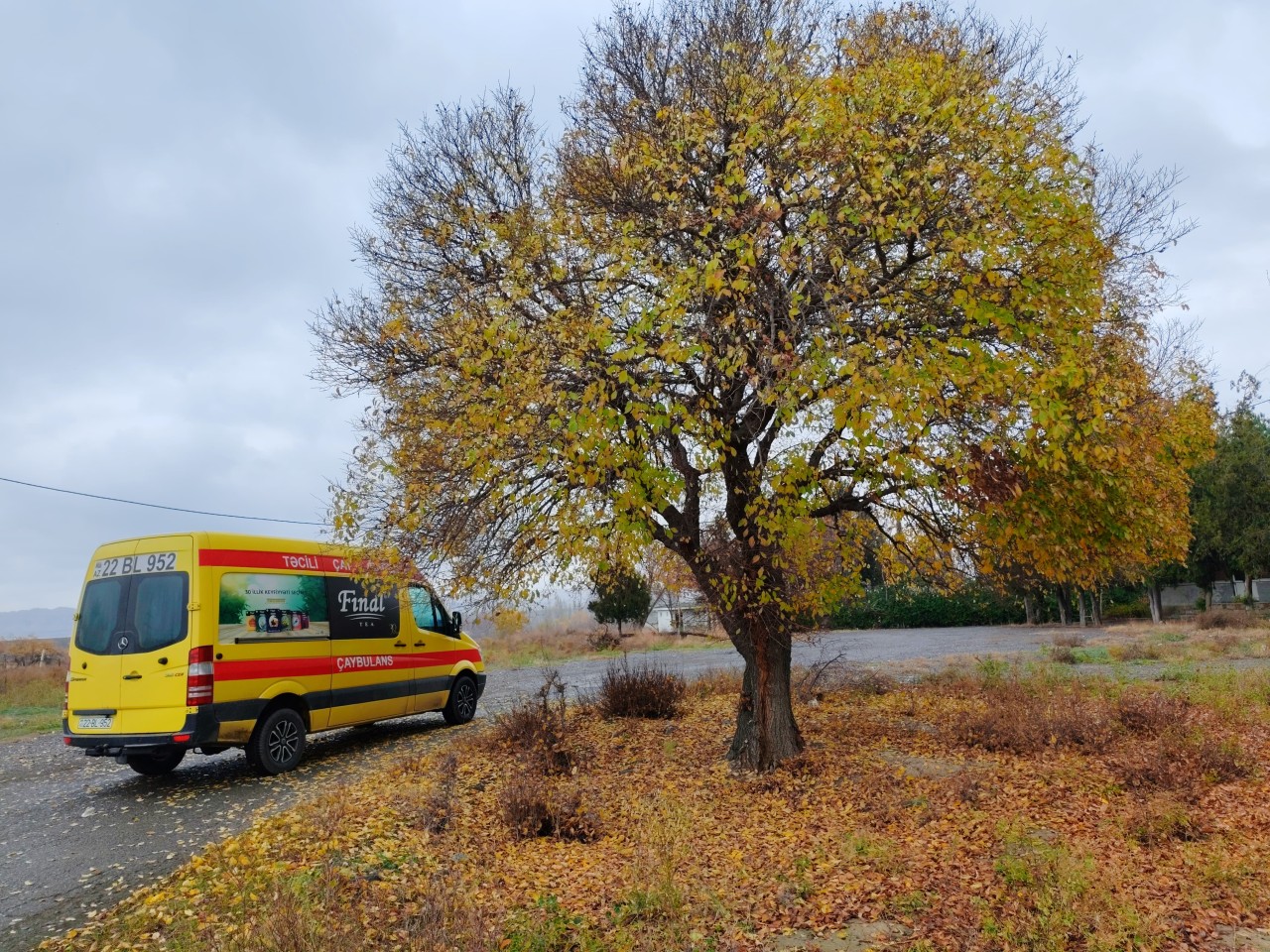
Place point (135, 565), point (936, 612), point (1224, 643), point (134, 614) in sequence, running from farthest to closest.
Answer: point (936, 612) → point (1224, 643) → point (135, 565) → point (134, 614)

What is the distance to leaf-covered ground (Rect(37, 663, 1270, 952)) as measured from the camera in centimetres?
463

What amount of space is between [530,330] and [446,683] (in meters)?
6.57

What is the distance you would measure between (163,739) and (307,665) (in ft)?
5.61

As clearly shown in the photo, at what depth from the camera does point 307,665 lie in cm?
961

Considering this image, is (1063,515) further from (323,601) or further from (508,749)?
(323,601)

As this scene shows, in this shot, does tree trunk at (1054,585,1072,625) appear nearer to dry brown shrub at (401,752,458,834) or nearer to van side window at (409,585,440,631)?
van side window at (409,585,440,631)

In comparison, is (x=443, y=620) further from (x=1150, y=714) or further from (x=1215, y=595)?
(x=1215, y=595)

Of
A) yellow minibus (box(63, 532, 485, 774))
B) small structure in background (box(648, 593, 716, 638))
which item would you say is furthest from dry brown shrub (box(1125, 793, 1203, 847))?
small structure in background (box(648, 593, 716, 638))

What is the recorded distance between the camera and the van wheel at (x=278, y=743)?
29.4 ft

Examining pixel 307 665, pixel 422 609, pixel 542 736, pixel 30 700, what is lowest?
pixel 30 700

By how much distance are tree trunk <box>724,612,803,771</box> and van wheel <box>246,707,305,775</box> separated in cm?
494

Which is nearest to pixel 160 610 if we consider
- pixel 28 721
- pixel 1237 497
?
pixel 28 721

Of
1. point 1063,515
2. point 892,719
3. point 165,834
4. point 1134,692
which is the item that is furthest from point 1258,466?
point 165,834

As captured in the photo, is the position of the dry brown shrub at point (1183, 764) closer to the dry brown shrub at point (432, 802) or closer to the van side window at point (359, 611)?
the dry brown shrub at point (432, 802)
